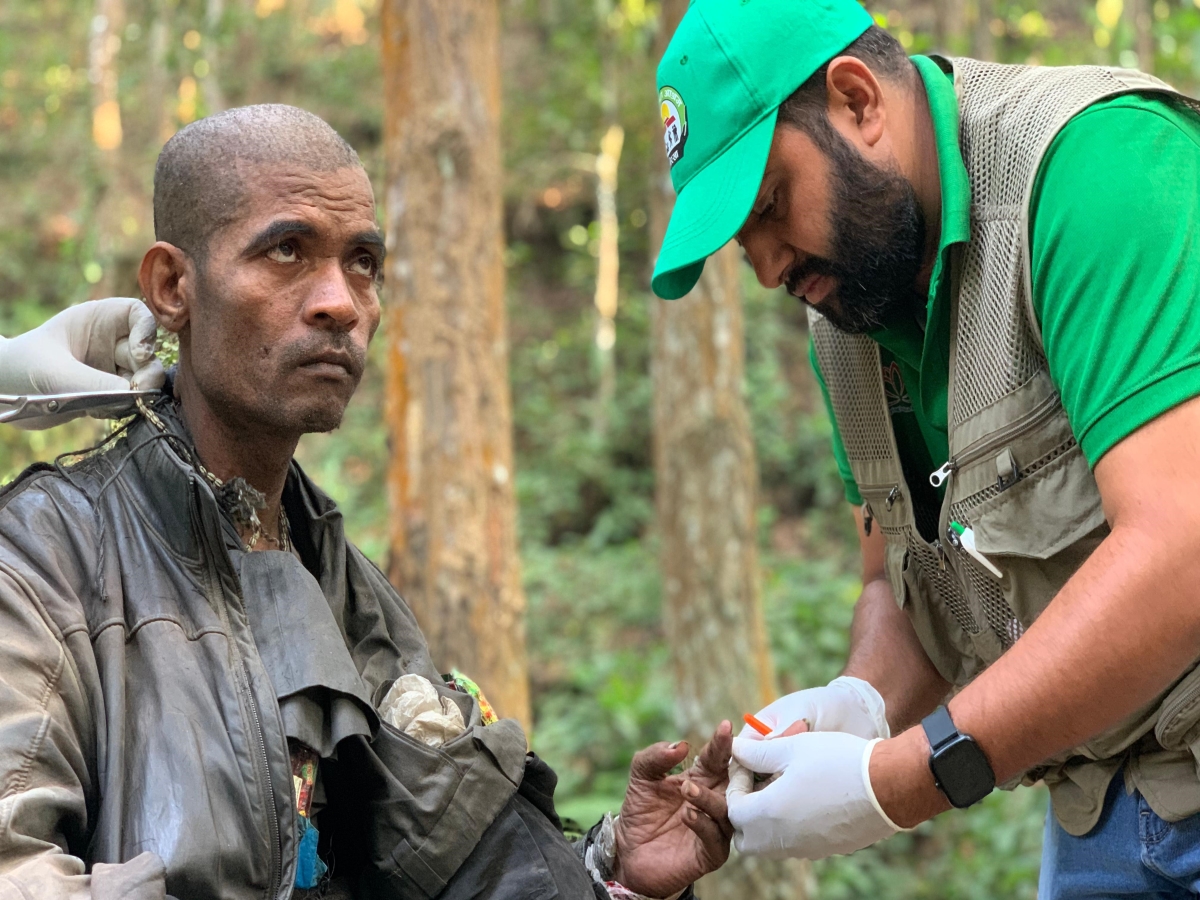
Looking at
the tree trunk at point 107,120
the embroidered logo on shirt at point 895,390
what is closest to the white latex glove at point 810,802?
the embroidered logo on shirt at point 895,390

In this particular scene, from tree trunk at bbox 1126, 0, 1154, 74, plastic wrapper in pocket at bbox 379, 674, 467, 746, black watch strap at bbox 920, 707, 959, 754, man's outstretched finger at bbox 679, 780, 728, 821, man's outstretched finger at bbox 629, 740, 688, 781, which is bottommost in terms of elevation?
man's outstretched finger at bbox 679, 780, 728, 821

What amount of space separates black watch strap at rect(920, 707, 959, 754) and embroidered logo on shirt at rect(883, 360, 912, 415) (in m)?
0.86

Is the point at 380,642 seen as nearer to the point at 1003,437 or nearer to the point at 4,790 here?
the point at 4,790

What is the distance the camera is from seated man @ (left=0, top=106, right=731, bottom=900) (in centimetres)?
186

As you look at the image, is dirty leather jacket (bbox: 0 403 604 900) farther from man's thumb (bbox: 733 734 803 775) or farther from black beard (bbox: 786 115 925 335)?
black beard (bbox: 786 115 925 335)

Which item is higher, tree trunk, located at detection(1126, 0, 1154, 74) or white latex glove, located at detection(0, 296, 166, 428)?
white latex glove, located at detection(0, 296, 166, 428)

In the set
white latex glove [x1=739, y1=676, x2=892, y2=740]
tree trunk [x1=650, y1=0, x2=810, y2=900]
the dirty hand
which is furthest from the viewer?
tree trunk [x1=650, y1=0, x2=810, y2=900]

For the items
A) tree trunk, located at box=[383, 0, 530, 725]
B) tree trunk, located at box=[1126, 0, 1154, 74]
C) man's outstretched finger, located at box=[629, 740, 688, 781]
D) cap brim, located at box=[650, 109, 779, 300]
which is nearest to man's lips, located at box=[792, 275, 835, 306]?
cap brim, located at box=[650, 109, 779, 300]

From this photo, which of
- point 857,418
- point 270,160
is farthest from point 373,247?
point 857,418

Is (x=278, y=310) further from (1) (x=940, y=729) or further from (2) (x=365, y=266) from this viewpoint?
(1) (x=940, y=729)

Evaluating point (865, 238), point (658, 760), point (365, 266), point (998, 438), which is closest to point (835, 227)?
point (865, 238)

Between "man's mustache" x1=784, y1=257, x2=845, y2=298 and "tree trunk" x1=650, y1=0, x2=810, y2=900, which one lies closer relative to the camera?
"man's mustache" x1=784, y1=257, x2=845, y2=298

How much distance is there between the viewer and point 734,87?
7.58ft

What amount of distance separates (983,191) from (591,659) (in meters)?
7.87
